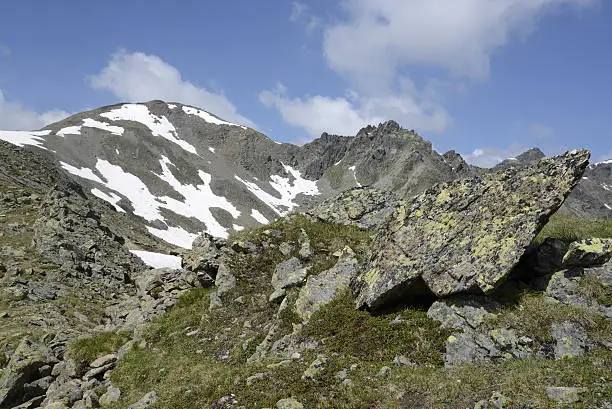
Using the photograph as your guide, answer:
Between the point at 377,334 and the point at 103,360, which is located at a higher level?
the point at 377,334

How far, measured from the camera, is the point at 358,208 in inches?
1000

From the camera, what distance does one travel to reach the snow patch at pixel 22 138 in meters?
164

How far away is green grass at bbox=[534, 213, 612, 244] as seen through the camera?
1551 centimetres

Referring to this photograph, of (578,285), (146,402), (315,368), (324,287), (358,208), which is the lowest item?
(146,402)

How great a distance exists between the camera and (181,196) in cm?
18525

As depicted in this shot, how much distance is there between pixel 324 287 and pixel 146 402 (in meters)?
7.26

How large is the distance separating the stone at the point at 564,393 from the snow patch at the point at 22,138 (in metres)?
194

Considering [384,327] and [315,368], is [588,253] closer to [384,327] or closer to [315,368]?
[384,327]

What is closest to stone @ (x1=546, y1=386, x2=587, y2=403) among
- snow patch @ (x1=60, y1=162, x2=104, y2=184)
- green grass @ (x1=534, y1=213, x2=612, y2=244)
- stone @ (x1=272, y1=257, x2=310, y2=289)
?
green grass @ (x1=534, y1=213, x2=612, y2=244)

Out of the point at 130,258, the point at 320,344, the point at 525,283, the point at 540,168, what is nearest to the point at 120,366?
the point at 320,344

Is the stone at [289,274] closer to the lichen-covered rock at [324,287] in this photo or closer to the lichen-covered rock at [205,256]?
the lichen-covered rock at [324,287]

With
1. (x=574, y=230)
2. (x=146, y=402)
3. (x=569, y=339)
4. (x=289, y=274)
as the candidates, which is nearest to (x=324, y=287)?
(x=289, y=274)

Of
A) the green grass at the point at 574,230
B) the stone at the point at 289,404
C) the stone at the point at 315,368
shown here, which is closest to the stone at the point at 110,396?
the stone at the point at 289,404

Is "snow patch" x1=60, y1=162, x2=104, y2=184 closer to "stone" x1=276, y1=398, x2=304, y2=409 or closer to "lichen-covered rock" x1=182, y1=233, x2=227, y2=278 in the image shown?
"lichen-covered rock" x1=182, y1=233, x2=227, y2=278
